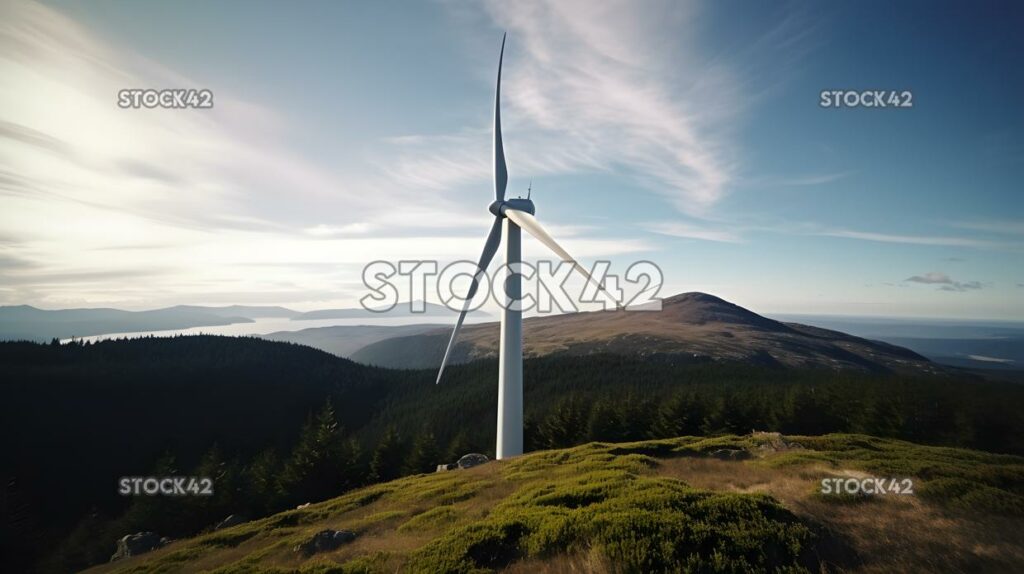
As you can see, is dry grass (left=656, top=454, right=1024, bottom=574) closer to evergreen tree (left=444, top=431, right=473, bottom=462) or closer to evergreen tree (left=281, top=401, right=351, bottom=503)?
evergreen tree (left=444, top=431, right=473, bottom=462)

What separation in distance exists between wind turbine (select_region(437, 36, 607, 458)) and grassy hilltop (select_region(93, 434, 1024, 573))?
25.6 ft

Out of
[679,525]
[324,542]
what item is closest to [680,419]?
[679,525]

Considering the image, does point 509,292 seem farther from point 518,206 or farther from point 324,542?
point 324,542

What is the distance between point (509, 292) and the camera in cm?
3853

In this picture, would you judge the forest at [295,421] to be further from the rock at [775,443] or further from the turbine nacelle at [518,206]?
the turbine nacelle at [518,206]

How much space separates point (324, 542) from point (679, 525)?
18.0m

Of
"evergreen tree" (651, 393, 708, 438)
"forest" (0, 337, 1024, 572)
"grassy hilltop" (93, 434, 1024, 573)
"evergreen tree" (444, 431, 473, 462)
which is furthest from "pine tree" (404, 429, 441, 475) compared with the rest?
"evergreen tree" (651, 393, 708, 438)

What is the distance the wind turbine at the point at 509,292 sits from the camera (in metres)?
38.5

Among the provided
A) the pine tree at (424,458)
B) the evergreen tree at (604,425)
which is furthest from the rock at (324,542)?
the evergreen tree at (604,425)

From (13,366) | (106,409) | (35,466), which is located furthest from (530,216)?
(13,366)

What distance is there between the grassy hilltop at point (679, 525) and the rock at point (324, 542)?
1.84ft

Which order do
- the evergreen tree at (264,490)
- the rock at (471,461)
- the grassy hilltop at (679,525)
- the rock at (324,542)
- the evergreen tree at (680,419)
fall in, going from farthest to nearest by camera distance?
the evergreen tree at (680,419), the evergreen tree at (264,490), the rock at (471,461), the rock at (324,542), the grassy hilltop at (679,525)

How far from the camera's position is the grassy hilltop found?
14.1m

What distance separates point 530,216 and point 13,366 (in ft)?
743
